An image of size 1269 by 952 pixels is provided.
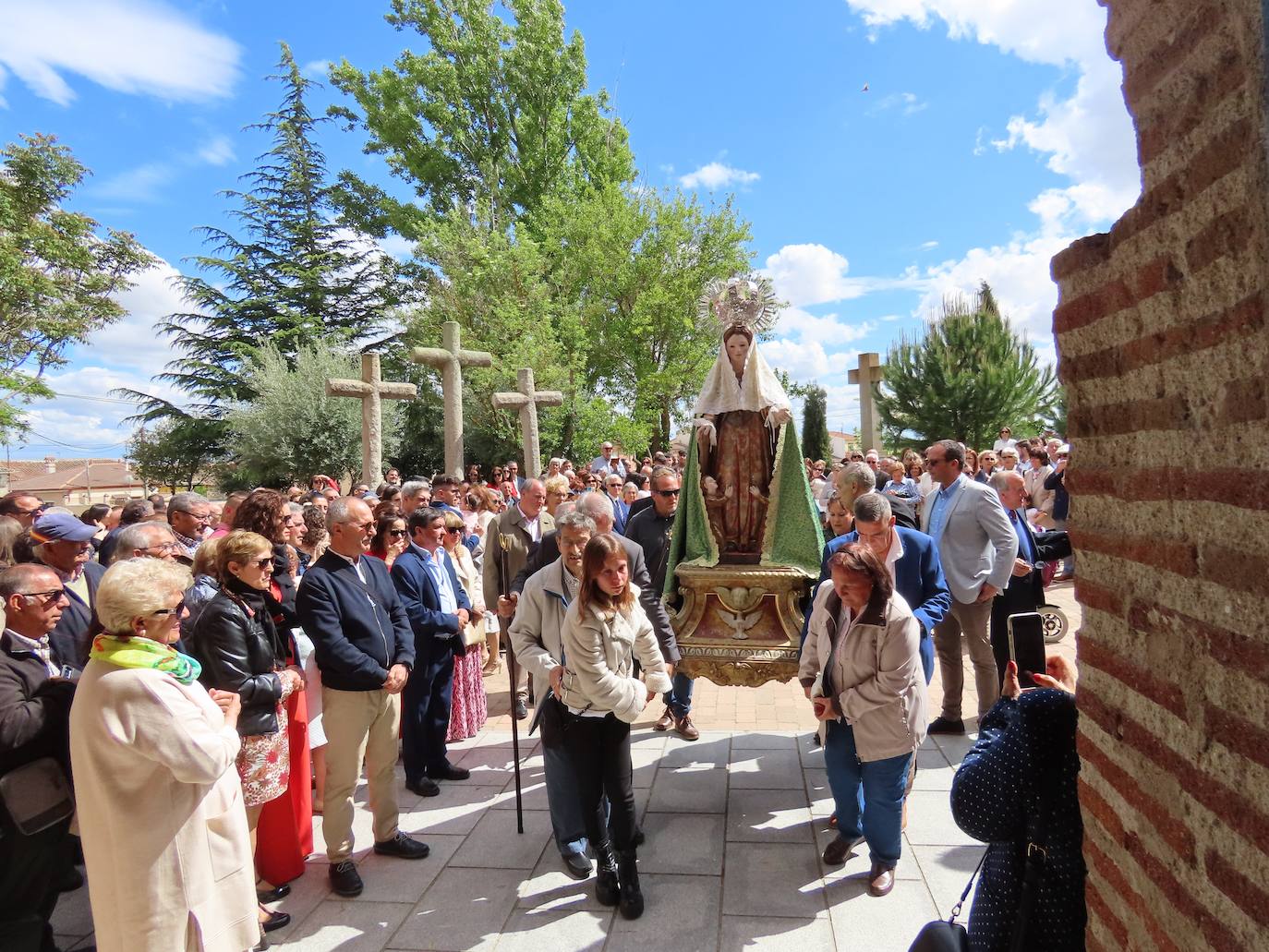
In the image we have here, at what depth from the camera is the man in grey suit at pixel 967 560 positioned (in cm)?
511

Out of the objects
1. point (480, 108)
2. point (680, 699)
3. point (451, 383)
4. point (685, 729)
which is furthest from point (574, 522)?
point (480, 108)

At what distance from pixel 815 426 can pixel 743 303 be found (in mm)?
30108

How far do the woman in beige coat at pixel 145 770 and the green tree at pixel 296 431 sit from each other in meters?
17.5

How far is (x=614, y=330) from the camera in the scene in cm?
2295

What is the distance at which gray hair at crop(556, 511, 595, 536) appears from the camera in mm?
3773

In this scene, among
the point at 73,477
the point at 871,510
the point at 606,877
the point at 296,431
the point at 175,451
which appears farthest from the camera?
the point at 73,477

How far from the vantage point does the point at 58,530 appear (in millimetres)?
4164

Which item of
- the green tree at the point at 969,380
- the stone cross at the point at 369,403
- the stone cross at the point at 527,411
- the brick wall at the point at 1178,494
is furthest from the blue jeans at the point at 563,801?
the green tree at the point at 969,380

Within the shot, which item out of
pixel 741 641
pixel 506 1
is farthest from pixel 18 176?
pixel 741 641

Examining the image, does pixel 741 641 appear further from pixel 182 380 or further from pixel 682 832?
pixel 182 380

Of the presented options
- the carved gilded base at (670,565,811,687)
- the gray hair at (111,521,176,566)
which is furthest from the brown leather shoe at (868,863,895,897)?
the gray hair at (111,521,176,566)

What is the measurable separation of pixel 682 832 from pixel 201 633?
2.68 metres

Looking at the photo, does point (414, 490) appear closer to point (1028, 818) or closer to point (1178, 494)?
point (1028, 818)

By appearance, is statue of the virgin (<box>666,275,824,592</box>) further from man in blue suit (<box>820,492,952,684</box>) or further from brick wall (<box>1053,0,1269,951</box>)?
brick wall (<box>1053,0,1269,951</box>)
